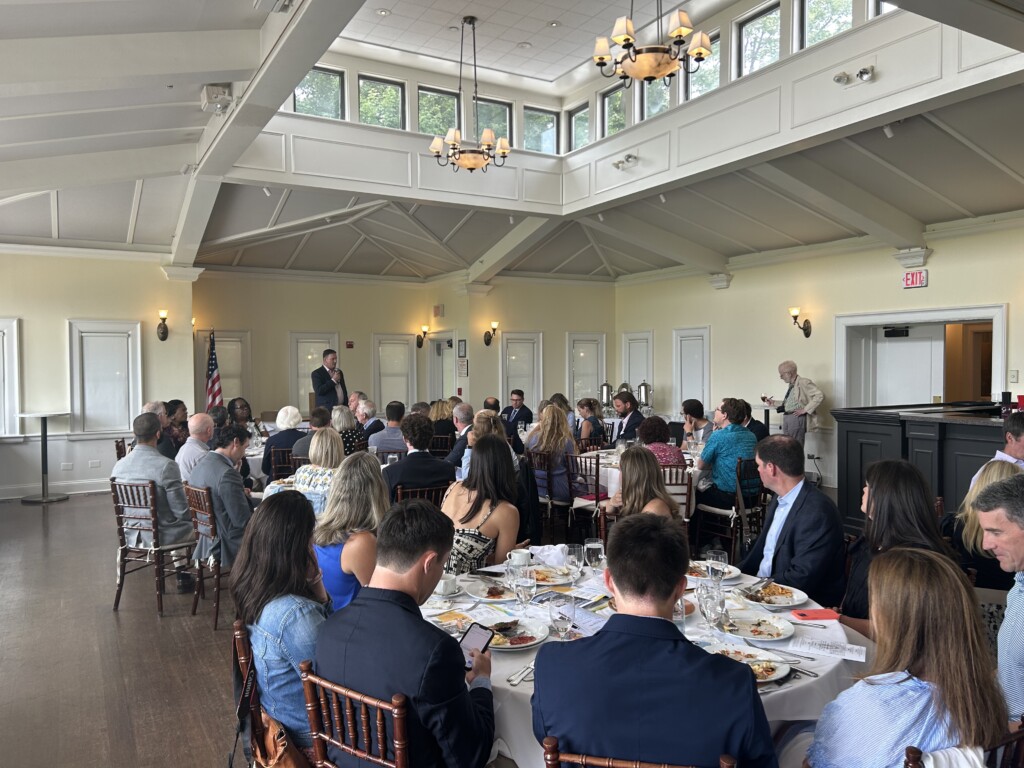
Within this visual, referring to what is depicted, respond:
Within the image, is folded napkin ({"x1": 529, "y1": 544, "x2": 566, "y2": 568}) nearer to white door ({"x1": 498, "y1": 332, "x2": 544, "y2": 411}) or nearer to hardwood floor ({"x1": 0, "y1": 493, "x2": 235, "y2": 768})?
hardwood floor ({"x1": 0, "y1": 493, "x2": 235, "y2": 768})

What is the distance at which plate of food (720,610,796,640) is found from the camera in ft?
7.79

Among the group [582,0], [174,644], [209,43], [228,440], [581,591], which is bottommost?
[174,644]

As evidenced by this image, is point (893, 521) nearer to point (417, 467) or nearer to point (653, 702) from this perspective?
point (653, 702)

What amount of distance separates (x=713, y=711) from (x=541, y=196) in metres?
8.53

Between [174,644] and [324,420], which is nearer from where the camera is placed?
[174,644]

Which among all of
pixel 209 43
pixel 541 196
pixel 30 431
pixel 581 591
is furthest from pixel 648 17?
pixel 30 431

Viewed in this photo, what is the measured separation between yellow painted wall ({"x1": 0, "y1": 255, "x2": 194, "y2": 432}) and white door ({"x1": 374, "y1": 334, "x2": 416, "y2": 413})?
343 centimetres

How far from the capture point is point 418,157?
27.4 feet

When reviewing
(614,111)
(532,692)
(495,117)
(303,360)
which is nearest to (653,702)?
(532,692)

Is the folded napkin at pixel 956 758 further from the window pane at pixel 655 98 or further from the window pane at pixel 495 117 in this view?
the window pane at pixel 495 117

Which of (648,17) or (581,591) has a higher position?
(648,17)

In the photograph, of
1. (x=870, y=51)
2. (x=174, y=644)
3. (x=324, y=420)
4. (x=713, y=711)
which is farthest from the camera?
(x=324, y=420)

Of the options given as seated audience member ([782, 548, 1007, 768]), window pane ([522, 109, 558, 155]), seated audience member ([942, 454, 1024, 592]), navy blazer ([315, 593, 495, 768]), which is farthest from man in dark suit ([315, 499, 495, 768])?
window pane ([522, 109, 558, 155])

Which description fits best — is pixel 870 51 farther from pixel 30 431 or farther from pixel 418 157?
pixel 30 431
